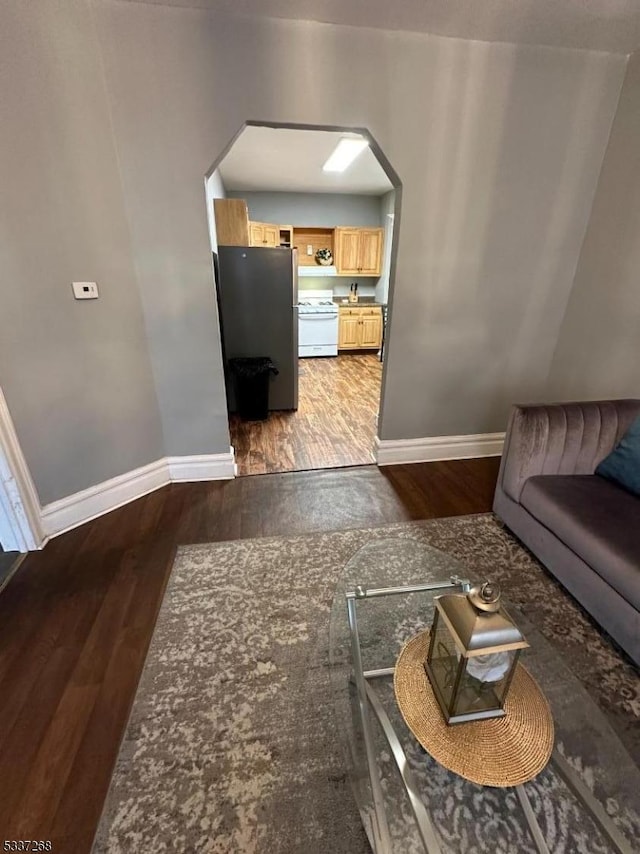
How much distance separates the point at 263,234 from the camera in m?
5.98

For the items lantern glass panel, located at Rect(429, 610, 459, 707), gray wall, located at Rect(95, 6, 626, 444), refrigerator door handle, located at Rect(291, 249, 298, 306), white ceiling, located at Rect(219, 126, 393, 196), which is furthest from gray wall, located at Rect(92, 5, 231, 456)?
lantern glass panel, located at Rect(429, 610, 459, 707)

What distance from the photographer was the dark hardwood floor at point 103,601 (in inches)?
41.8

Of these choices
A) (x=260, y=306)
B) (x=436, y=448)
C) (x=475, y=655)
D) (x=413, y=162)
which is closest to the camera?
(x=475, y=655)

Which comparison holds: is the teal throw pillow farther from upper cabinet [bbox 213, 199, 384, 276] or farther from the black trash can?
upper cabinet [bbox 213, 199, 384, 276]

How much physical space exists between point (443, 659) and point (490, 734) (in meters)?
0.17

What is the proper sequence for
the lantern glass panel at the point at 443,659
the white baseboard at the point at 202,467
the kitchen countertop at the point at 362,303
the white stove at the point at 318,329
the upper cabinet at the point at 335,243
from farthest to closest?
the kitchen countertop at the point at 362,303
the white stove at the point at 318,329
the upper cabinet at the point at 335,243
the white baseboard at the point at 202,467
the lantern glass panel at the point at 443,659

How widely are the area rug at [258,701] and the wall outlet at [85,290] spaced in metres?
1.39

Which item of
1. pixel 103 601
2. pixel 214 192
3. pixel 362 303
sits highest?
pixel 214 192

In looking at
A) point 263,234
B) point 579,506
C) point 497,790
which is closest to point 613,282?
point 579,506

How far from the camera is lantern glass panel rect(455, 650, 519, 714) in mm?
880

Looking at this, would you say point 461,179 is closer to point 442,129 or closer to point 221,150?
point 442,129

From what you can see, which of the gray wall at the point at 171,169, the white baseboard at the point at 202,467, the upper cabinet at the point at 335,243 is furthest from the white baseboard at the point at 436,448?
the upper cabinet at the point at 335,243

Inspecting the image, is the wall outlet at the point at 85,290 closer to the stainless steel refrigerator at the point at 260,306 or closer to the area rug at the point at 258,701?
the area rug at the point at 258,701

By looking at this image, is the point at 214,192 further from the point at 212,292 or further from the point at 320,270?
the point at 212,292
